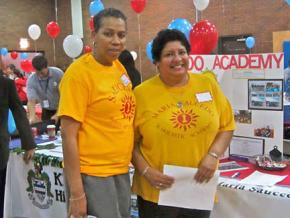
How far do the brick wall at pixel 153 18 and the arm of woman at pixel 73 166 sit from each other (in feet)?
24.1

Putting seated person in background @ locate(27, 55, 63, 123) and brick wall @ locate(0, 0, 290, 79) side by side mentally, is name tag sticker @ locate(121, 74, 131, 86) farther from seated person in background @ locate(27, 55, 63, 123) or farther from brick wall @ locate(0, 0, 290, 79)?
brick wall @ locate(0, 0, 290, 79)

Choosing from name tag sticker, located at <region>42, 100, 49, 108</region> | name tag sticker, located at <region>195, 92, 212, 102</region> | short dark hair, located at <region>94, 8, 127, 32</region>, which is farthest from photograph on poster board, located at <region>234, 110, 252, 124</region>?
name tag sticker, located at <region>42, 100, 49, 108</region>

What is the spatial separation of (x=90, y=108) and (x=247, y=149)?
118 centimetres

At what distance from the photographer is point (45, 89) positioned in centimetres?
405

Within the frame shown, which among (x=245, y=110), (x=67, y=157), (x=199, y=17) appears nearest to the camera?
(x=67, y=157)

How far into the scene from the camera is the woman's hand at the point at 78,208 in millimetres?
1229

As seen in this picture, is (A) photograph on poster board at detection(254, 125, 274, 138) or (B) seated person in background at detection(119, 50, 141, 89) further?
(B) seated person in background at detection(119, 50, 141, 89)

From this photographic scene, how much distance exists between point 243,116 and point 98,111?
1.10 m

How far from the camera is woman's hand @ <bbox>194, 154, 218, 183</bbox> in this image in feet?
4.46

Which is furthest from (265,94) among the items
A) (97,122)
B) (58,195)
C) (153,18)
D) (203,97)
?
(153,18)

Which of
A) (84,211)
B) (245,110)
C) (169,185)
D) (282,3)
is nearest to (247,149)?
(245,110)

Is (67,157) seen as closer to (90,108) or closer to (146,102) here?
(90,108)

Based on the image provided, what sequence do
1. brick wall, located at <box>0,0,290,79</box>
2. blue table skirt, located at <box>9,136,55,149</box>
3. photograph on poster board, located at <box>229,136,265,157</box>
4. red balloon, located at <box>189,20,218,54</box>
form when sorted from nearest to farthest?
1. photograph on poster board, located at <box>229,136,265,157</box>
2. blue table skirt, located at <box>9,136,55,149</box>
3. red balloon, located at <box>189,20,218,54</box>
4. brick wall, located at <box>0,0,290,79</box>

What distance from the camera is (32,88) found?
13.5ft
